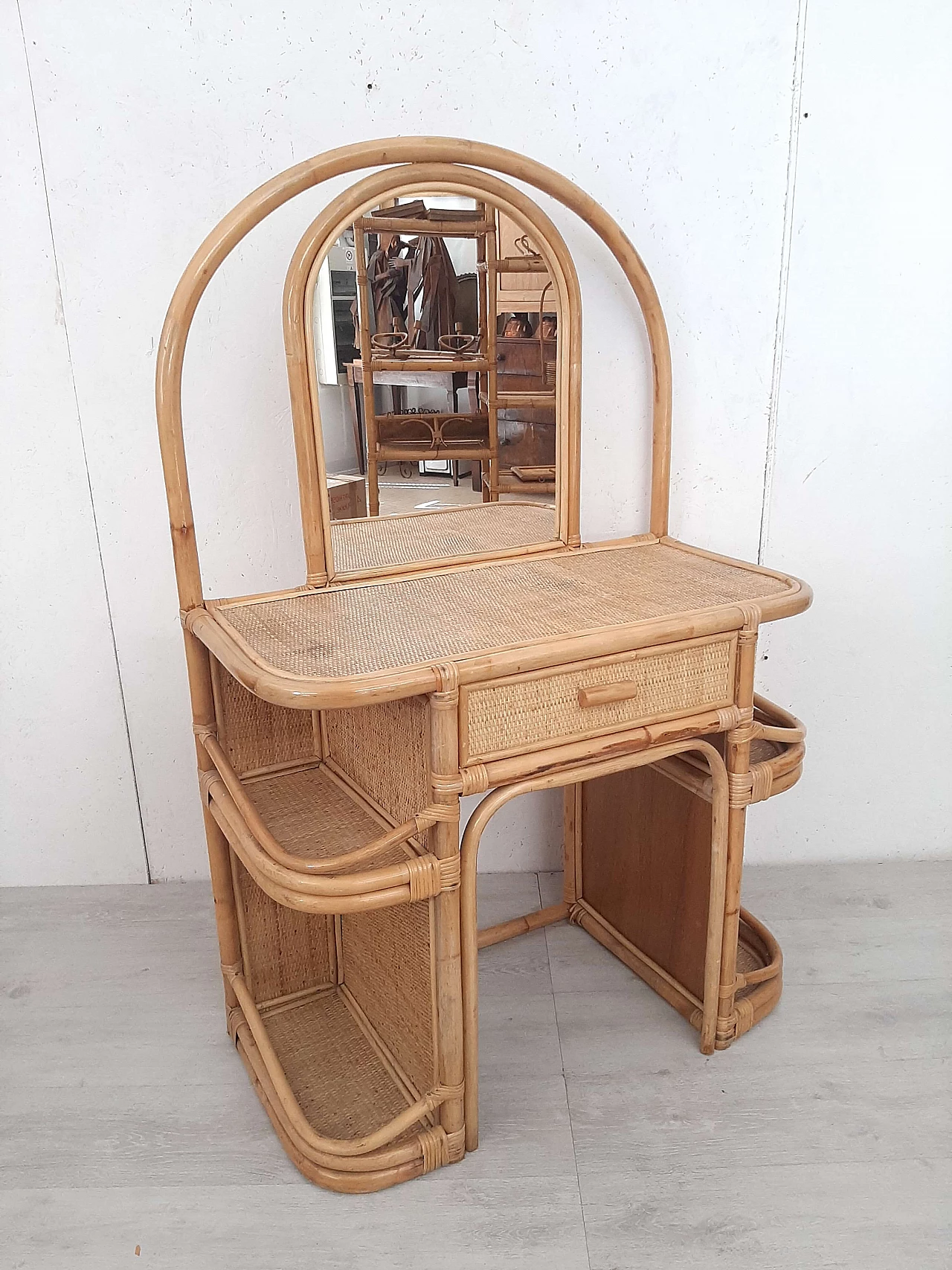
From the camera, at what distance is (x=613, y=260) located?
171cm

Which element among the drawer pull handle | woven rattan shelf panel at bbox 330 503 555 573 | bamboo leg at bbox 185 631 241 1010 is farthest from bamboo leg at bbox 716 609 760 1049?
bamboo leg at bbox 185 631 241 1010

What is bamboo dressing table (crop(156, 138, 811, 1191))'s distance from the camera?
3.86 ft

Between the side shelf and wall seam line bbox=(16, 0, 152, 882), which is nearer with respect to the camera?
the side shelf

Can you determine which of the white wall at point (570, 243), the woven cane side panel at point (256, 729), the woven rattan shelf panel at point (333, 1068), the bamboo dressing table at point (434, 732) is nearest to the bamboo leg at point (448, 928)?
the bamboo dressing table at point (434, 732)

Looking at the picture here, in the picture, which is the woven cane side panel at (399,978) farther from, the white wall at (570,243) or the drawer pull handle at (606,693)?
the white wall at (570,243)

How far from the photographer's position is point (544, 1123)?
1.38 meters

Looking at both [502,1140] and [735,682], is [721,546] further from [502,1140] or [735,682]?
[502,1140]

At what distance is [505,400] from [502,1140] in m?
1.15

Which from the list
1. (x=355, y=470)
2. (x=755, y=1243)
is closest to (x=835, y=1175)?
(x=755, y=1243)

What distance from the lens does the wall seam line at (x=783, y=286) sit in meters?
1.62

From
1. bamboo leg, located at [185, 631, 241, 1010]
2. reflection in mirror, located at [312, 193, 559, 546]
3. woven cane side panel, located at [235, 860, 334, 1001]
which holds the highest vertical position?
reflection in mirror, located at [312, 193, 559, 546]

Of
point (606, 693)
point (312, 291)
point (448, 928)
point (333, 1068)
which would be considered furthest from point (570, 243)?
point (333, 1068)

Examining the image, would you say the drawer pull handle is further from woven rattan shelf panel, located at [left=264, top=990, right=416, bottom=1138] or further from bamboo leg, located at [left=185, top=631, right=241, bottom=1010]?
woven rattan shelf panel, located at [left=264, top=990, right=416, bottom=1138]

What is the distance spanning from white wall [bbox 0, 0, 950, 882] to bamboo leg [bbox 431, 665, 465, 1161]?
0.79 meters
